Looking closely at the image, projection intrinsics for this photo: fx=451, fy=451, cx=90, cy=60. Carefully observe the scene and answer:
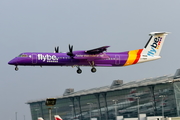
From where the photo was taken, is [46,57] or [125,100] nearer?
[46,57]

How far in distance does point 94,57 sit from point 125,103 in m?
78.0

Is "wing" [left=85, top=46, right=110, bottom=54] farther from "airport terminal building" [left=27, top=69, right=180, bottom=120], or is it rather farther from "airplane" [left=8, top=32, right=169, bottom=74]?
"airport terminal building" [left=27, top=69, right=180, bottom=120]

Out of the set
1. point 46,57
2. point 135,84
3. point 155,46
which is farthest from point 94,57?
point 135,84

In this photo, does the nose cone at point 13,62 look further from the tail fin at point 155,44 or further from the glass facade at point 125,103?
the glass facade at point 125,103

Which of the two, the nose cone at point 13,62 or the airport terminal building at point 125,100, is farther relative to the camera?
the airport terminal building at point 125,100

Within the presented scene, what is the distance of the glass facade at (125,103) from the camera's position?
13000 centimetres

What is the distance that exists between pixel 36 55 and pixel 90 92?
96252 mm

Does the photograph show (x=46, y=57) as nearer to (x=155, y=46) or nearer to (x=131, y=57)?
(x=131, y=57)

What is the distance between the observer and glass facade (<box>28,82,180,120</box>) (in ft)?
427

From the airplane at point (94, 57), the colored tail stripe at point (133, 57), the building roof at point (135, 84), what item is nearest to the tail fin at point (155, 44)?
the airplane at point (94, 57)

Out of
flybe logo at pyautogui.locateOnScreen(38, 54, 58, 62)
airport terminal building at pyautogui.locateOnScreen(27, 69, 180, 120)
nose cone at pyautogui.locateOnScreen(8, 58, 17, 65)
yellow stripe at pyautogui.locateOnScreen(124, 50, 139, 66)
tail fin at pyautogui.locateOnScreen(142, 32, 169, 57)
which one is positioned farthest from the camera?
airport terminal building at pyautogui.locateOnScreen(27, 69, 180, 120)

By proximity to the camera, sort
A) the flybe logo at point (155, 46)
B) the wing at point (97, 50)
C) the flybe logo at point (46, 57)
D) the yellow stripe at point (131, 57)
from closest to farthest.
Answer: the flybe logo at point (46, 57)
the wing at point (97, 50)
the yellow stripe at point (131, 57)
the flybe logo at point (155, 46)

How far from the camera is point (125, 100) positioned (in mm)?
147500

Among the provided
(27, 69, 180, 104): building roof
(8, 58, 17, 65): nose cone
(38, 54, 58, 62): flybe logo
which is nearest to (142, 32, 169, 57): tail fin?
(38, 54, 58, 62): flybe logo
